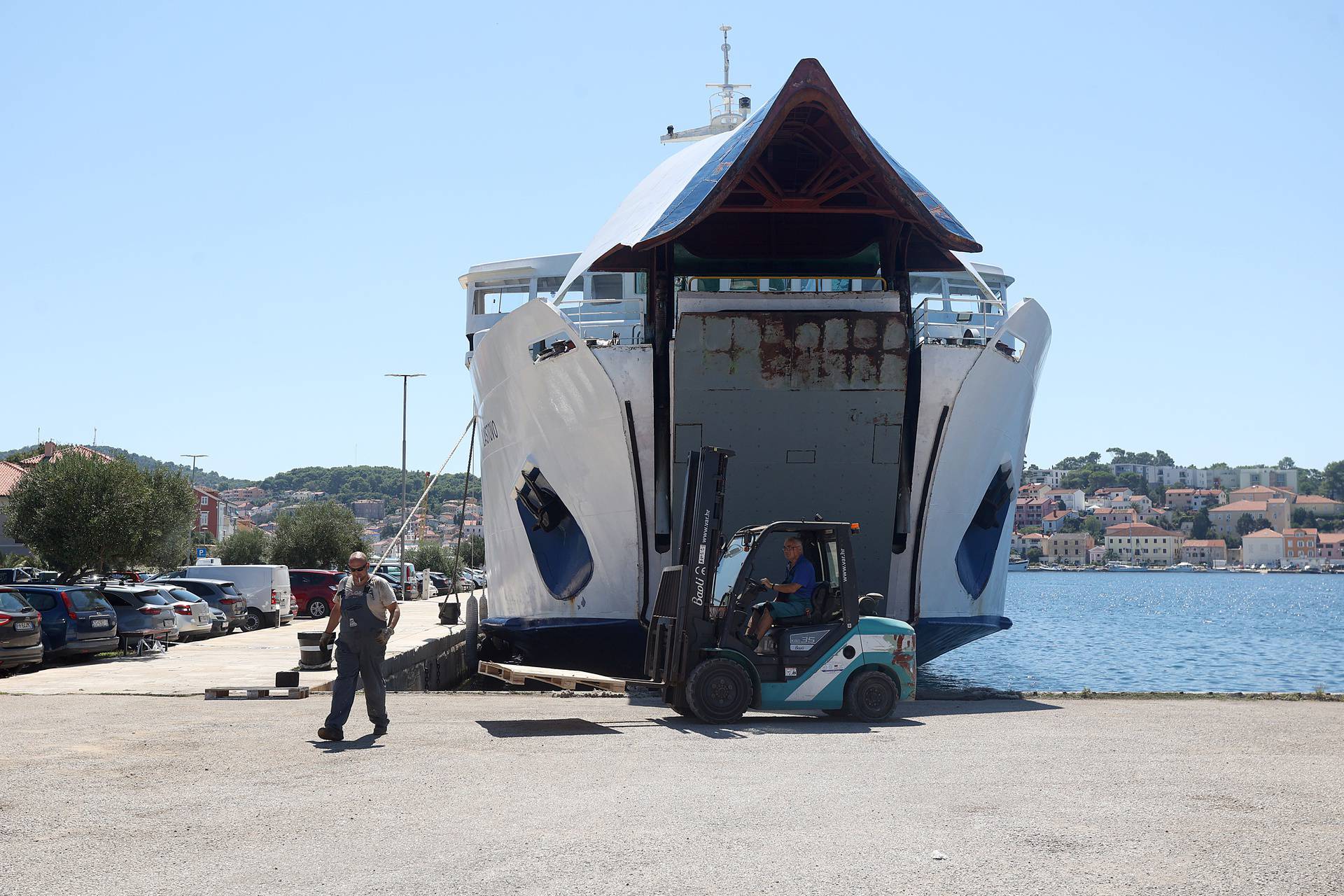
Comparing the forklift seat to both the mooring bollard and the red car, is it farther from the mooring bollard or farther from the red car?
the red car

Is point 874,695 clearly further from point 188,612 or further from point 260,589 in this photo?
point 260,589

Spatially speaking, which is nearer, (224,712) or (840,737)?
(840,737)

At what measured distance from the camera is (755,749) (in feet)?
30.7

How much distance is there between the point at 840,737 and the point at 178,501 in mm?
38434

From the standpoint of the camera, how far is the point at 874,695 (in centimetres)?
1157

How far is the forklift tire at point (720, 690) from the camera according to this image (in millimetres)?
11023

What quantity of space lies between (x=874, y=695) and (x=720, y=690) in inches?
58.7

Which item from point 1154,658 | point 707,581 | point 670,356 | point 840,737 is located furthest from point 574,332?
point 1154,658

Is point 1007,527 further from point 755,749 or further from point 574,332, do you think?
point 755,749

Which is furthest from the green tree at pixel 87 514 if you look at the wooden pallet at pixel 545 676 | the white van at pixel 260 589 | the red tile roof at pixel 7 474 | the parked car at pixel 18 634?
the red tile roof at pixel 7 474

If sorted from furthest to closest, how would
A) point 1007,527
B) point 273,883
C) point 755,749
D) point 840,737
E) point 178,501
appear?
point 178,501, point 1007,527, point 840,737, point 755,749, point 273,883

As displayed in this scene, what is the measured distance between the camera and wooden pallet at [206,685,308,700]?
12.9 metres

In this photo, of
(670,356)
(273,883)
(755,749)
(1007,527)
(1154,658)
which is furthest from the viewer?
(1154,658)

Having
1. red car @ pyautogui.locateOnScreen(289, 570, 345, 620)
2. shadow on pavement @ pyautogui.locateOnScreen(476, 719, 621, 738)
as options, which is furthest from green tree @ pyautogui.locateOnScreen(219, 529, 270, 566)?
shadow on pavement @ pyautogui.locateOnScreen(476, 719, 621, 738)
